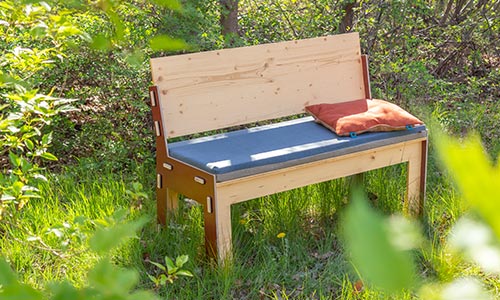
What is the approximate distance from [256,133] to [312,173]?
0.36 meters

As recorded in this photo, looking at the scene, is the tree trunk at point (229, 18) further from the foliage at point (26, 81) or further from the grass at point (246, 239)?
the foliage at point (26, 81)

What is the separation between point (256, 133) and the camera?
317 cm

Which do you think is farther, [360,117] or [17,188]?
[360,117]

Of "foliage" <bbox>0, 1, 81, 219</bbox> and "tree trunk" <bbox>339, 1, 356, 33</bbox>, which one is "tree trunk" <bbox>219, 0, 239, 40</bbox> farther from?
"foliage" <bbox>0, 1, 81, 219</bbox>

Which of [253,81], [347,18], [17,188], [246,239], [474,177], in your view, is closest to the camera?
[474,177]

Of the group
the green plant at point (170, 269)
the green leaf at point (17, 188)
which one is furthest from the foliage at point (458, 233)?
the green leaf at point (17, 188)

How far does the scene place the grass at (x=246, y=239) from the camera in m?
2.73

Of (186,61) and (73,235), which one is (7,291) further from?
(186,61)

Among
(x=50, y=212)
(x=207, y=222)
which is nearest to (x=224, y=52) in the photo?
(x=207, y=222)

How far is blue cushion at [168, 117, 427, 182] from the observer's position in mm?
2717

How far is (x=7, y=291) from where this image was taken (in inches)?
21.1

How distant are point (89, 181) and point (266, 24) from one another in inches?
65.0

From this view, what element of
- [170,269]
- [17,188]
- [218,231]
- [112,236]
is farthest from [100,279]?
[218,231]

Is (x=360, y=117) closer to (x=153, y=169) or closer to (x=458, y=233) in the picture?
(x=153, y=169)
